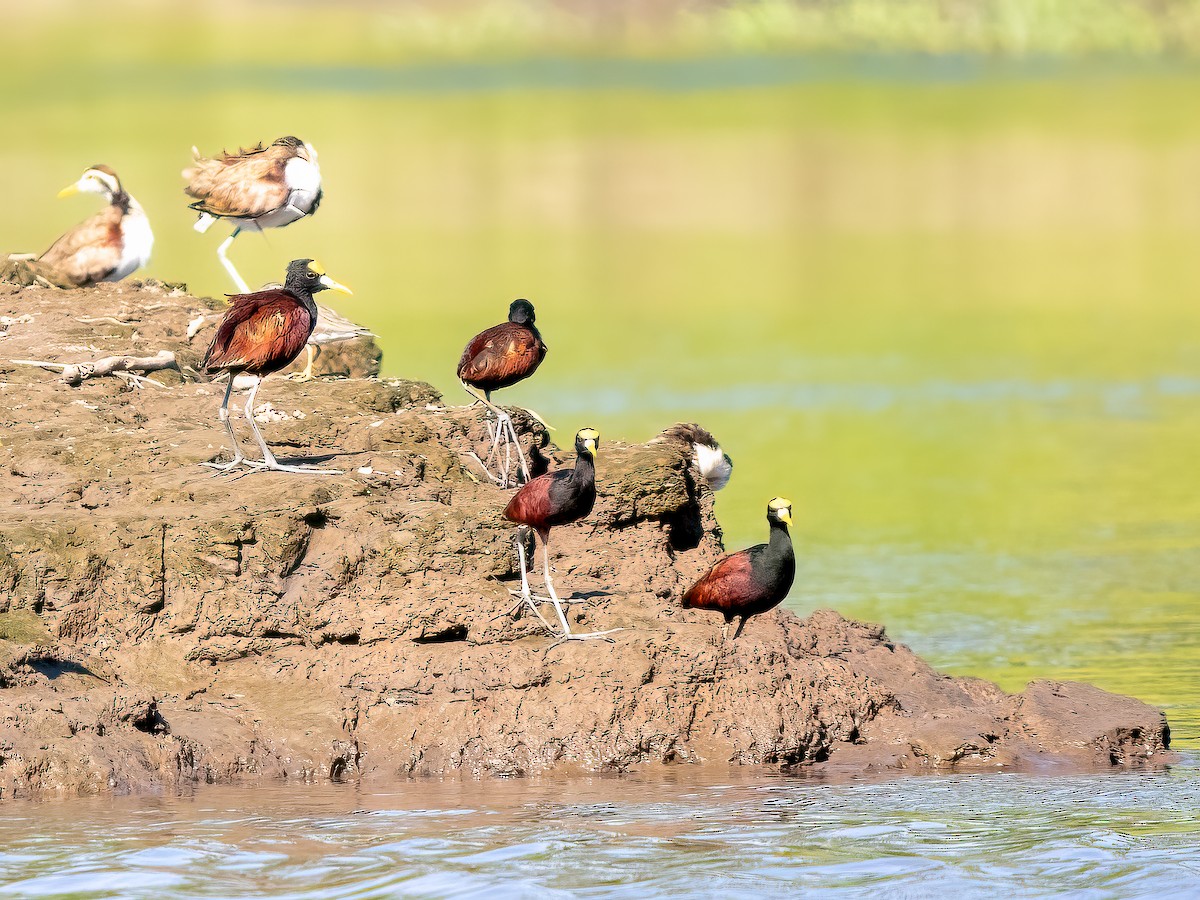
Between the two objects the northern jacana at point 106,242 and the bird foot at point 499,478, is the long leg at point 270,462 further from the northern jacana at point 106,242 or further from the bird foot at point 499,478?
the northern jacana at point 106,242

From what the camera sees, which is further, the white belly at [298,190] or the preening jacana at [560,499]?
the white belly at [298,190]

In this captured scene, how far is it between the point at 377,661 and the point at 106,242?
4.73 metres

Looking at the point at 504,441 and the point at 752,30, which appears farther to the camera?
the point at 752,30

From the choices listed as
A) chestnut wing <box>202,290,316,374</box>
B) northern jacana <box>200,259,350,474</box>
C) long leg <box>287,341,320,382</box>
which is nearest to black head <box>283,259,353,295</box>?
northern jacana <box>200,259,350,474</box>

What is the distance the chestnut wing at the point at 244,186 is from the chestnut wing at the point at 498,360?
8.05 ft

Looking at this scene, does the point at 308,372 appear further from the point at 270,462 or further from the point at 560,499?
the point at 560,499

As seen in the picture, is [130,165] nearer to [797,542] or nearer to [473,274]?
[473,274]

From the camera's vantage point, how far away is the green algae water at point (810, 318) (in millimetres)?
7797

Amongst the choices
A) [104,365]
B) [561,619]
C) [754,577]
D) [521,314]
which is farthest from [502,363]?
[104,365]

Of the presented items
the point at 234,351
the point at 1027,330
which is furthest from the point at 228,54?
the point at 234,351

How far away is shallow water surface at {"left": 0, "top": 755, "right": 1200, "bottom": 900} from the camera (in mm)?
7211

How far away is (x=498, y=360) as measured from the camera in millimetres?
10000

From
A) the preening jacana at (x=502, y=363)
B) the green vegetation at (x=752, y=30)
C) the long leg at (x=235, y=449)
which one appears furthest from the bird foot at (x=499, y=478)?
the green vegetation at (x=752, y=30)

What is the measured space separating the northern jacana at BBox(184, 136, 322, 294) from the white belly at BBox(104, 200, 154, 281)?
0.74 meters
